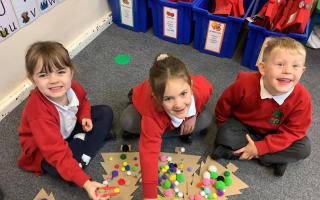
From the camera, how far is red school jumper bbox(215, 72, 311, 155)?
1145 mm

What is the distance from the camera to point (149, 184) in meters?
1.06

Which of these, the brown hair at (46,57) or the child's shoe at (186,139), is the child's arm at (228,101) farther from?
the brown hair at (46,57)

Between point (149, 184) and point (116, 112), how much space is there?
0.51 m

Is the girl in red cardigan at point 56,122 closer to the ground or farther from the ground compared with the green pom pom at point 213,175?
farther from the ground

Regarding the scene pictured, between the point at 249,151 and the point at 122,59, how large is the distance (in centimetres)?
87

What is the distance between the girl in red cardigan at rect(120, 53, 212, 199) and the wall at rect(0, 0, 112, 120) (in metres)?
0.56

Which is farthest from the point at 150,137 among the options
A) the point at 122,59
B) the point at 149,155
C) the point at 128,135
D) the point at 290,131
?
the point at 122,59

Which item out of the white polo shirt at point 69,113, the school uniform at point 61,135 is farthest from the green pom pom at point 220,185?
the white polo shirt at point 69,113

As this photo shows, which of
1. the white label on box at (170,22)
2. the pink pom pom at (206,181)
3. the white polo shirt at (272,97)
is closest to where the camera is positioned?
the white polo shirt at (272,97)

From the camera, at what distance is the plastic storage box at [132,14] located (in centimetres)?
178

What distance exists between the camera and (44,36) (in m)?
1.51

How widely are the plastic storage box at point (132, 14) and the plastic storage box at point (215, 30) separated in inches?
12.9

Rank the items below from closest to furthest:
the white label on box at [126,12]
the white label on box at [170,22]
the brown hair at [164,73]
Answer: the brown hair at [164,73] → the white label on box at [170,22] → the white label on box at [126,12]

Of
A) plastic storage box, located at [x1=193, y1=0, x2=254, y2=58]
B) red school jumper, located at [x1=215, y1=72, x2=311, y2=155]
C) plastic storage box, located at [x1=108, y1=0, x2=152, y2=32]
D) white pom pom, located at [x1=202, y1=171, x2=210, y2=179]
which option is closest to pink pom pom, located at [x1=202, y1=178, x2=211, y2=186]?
white pom pom, located at [x1=202, y1=171, x2=210, y2=179]
